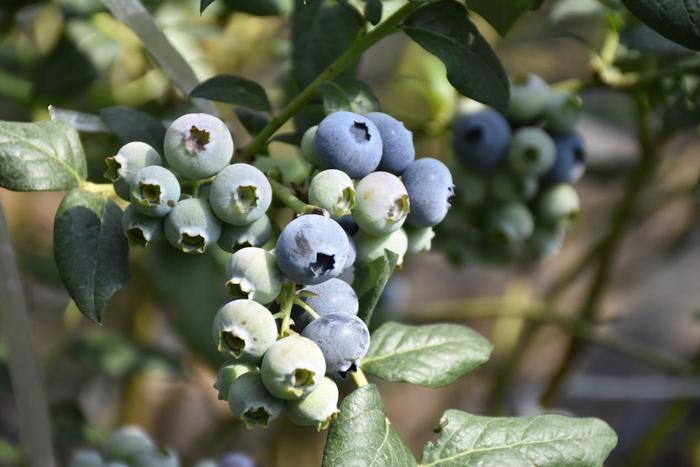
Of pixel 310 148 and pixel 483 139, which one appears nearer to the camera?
pixel 310 148

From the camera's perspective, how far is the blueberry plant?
2.23 ft

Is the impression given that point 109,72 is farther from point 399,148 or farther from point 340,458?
point 340,458

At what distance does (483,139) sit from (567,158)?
102 mm

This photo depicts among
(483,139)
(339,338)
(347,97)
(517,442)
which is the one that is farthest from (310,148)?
(483,139)

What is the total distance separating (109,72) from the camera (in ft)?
5.51

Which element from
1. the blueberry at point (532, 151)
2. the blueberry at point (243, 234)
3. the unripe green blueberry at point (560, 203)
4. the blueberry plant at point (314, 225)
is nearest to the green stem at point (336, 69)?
the blueberry plant at point (314, 225)

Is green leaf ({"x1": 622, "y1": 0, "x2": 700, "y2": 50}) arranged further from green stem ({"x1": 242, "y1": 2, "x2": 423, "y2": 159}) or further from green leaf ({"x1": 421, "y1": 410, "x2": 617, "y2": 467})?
green leaf ({"x1": 421, "y1": 410, "x2": 617, "y2": 467})

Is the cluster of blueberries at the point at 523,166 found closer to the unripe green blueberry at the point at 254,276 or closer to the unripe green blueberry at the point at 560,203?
the unripe green blueberry at the point at 560,203

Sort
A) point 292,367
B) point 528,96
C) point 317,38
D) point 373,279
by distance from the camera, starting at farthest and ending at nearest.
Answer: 1. point 528,96
2. point 317,38
3. point 373,279
4. point 292,367

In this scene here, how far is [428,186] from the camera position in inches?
30.3

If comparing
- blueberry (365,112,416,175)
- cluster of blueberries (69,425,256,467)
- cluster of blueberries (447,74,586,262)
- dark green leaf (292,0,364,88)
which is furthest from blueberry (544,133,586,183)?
cluster of blueberries (69,425,256,467)

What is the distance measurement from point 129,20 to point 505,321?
1.31 meters

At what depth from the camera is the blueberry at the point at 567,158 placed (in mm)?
1135

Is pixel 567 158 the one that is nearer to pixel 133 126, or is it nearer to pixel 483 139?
pixel 483 139
